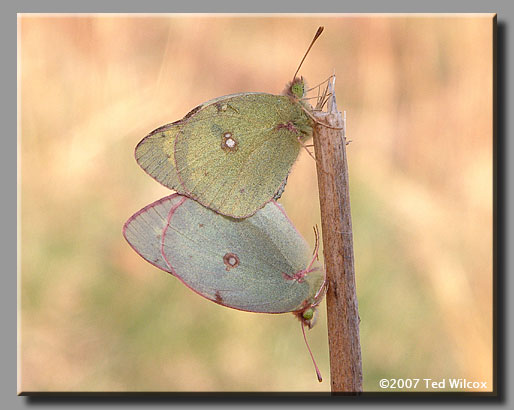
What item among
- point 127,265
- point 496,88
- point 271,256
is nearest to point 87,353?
point 127,265

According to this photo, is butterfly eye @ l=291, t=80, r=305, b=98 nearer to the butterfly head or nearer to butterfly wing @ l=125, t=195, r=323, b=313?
the butterfly head

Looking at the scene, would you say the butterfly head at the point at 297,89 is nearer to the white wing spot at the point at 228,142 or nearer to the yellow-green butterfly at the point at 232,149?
the yellow-green butterfly at the point at 232,149

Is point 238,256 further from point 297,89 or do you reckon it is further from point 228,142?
point 297,89

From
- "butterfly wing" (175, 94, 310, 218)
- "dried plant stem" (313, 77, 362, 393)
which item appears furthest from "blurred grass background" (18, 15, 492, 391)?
"dried plant stem" (313, 77, 362, 393)

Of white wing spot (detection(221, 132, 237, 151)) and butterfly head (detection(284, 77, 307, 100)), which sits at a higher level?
butterfly head (detection(284, 77, 307, 100))

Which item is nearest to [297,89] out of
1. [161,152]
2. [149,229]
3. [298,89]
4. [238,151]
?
[298,89]

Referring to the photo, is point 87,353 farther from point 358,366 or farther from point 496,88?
point 496,88

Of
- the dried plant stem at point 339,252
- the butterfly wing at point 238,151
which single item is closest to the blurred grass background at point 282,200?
the butterfly wing at point 238,151
